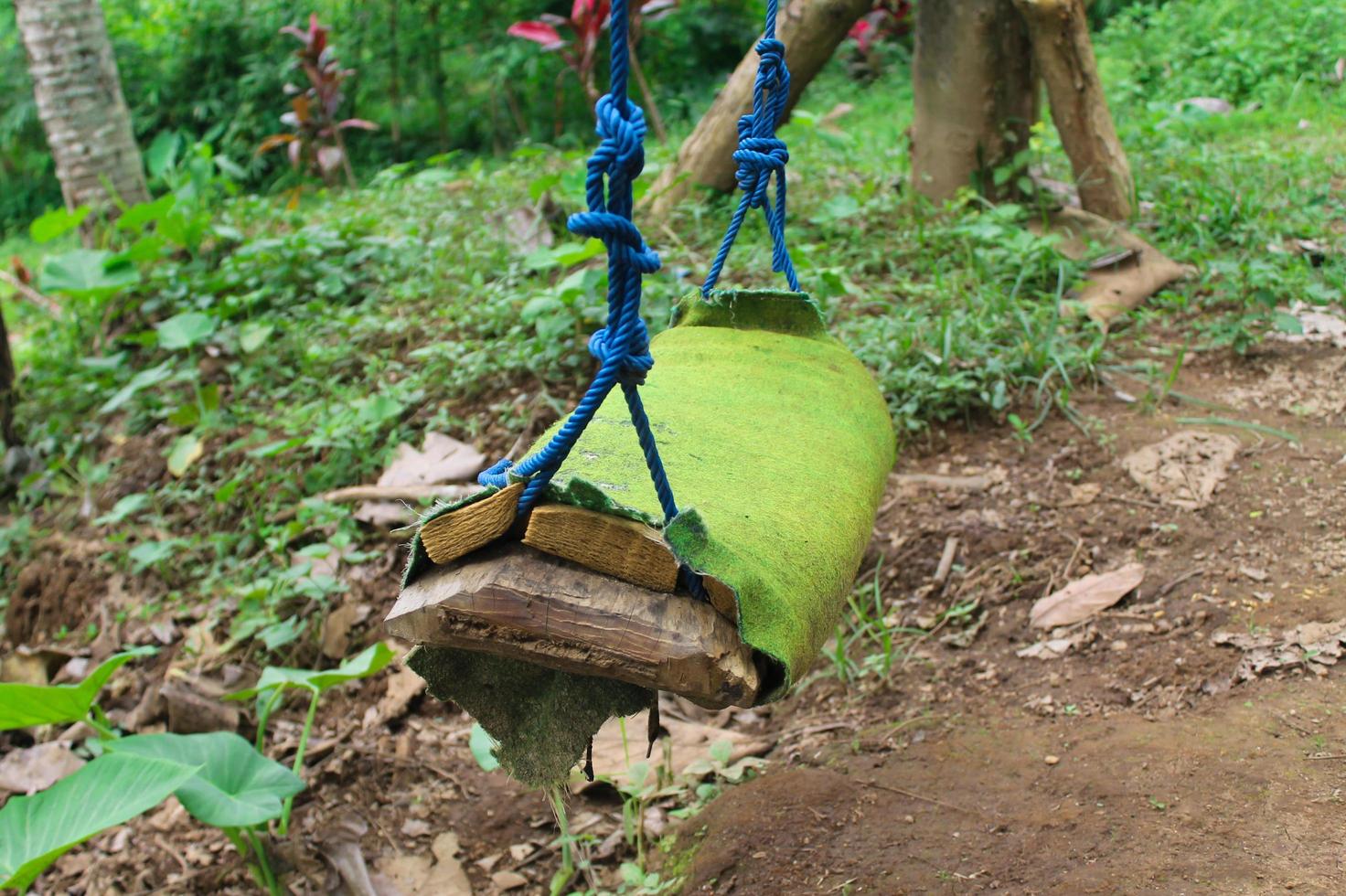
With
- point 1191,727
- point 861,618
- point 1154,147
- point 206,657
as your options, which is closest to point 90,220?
point 206,657

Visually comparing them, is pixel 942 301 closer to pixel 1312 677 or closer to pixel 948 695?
pixel 948 695

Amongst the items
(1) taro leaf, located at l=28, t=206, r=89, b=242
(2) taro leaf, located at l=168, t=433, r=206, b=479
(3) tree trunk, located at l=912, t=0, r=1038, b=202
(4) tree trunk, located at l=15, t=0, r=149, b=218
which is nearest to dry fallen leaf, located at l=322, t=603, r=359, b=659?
(2) taro leaf, located at l=168, t=433, r=206, b=479

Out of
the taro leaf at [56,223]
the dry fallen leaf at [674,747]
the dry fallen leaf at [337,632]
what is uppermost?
the taro leaf at [56,223]

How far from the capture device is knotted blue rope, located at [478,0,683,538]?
1147mm

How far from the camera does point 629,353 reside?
3.88ft

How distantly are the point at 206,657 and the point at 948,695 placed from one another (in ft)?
6.04

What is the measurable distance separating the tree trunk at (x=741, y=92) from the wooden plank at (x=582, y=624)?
2.81 meters

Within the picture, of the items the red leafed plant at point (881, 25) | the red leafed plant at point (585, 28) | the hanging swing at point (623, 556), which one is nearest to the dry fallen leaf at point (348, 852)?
the hanging swing at point (623, 556)

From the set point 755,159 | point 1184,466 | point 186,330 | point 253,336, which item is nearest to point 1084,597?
point 1184,466

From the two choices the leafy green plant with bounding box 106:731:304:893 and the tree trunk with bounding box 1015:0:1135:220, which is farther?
the tree trunk with bounding box 1015:0:1135:220

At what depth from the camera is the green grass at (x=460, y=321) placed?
312 centimetres

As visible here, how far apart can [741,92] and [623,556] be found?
3107 mm

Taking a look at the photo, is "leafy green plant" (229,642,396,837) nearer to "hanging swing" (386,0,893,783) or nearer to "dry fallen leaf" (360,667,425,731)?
"dry fallen leaf" (360,667,425,731)

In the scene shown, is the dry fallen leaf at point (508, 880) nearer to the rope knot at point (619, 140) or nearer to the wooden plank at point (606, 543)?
the wooden plank at point (606, 543)
